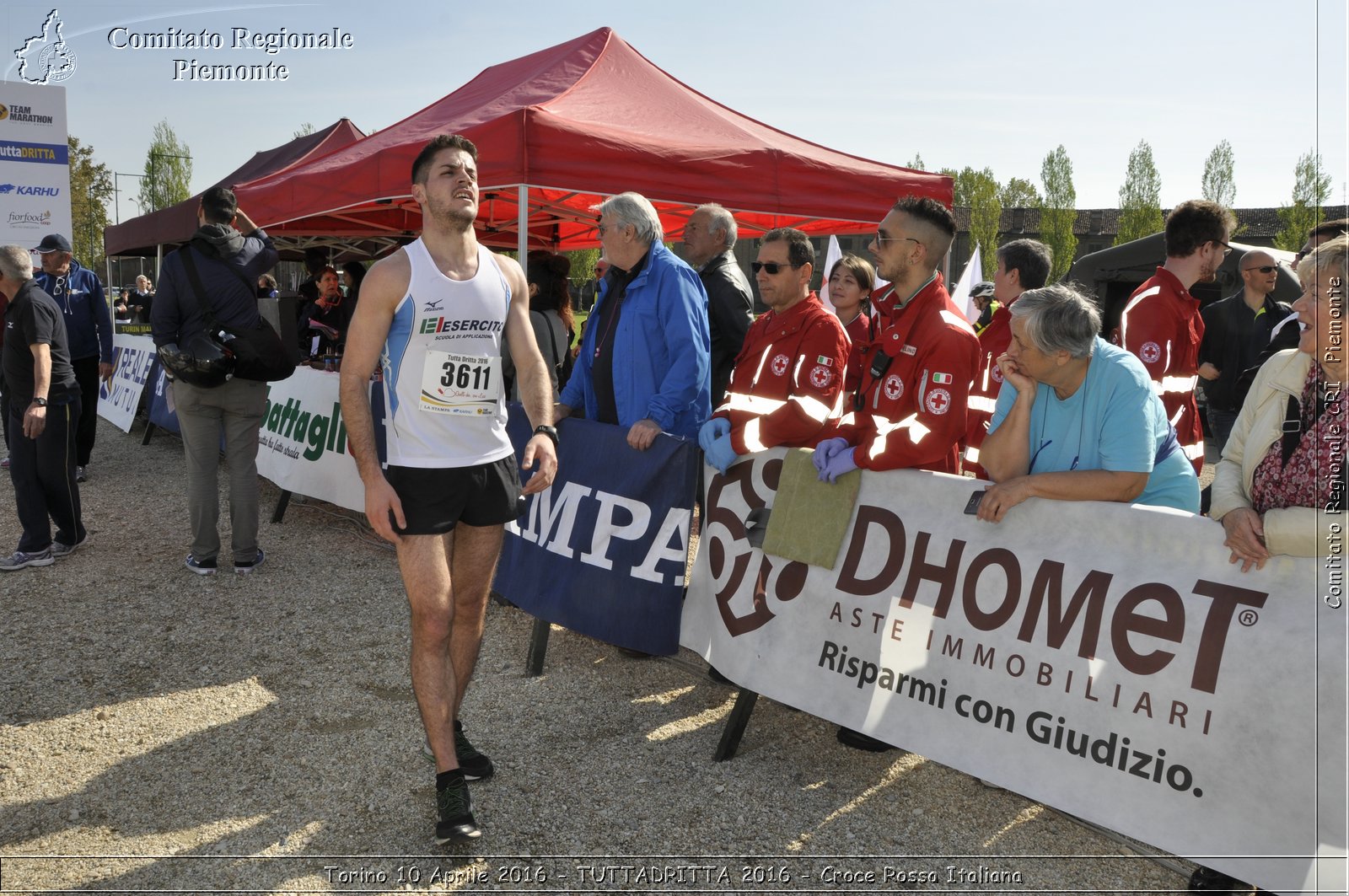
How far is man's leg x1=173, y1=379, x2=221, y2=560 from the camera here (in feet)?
17.9

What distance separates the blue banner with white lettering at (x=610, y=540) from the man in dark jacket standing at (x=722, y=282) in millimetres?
1314

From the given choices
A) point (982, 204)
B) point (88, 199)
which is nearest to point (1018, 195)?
point (982, 204)

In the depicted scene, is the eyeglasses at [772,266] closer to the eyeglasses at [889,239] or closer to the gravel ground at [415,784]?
the eyeglasses at [889,239]

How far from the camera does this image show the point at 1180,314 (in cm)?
408

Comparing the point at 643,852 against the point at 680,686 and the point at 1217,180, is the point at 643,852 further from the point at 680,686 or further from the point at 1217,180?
the point at 1217,180

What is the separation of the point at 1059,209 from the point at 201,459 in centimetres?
5175

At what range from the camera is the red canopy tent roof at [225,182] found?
1269 cm

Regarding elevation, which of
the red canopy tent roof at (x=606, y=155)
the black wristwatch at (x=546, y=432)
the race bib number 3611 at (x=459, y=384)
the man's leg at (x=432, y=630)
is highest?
the red canopy tent roof at (x=606, y=155)

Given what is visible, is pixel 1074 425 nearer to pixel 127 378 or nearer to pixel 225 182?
pixel 127 378

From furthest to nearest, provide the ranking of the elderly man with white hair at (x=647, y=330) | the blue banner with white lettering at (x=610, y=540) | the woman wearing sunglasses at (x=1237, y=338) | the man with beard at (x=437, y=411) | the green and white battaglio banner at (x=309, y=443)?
the green and white battaglio banner at (x=309, y=443), the woman wearing sunglasses at (x=1237, y=338), the elderly man with white hair at (x=647, y=330), the blue banner with white lettering at (x=610, y=540), the man with beard at (x=437, y=411)

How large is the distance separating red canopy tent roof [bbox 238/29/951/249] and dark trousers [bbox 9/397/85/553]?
2.49m

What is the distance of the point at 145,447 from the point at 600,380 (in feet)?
24.7

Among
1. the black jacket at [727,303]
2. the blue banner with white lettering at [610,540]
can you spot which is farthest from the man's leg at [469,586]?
the black jacket at [727,303]

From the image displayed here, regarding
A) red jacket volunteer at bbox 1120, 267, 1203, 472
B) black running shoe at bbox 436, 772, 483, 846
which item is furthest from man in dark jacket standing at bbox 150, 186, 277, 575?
red jacket volunteer at bbox 1120, 267, 1203, 472
